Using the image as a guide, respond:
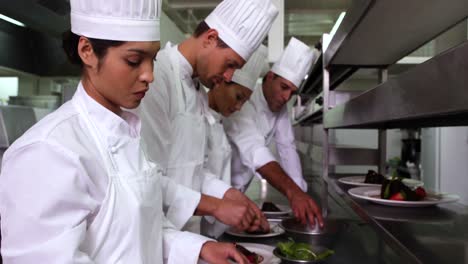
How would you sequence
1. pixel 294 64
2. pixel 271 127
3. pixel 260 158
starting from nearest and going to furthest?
1. pixel 260 158
2. pixel 294 64
3. pixel 271 127

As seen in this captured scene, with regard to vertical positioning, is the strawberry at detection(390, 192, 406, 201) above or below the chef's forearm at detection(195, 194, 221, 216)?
above

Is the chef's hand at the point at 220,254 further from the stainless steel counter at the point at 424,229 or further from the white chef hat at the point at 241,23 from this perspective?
the white chef hat at the point at 241,23

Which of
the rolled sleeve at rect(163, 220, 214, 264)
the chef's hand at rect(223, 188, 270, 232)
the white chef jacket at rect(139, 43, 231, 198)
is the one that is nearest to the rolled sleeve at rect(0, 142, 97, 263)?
the rolled sleeve at rect(163, 220, 214, 264)

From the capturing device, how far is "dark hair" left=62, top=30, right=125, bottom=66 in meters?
0.78

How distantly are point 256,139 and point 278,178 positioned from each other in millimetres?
297

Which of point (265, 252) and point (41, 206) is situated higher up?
point (41, 206)

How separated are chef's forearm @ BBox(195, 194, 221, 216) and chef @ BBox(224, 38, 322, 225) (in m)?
0.55

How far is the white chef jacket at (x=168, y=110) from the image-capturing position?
3.82 ft

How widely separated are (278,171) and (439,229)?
3.78ft

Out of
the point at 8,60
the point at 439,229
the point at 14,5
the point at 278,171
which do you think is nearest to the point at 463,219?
the point at 439,229

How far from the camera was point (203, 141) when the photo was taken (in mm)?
1453

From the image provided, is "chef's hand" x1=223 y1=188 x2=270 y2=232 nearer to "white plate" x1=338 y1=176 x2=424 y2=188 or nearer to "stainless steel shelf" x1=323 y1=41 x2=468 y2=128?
"white plate" x1=338 y1=176 x2=424 y2=188

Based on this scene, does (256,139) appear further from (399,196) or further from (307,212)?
(399,196)

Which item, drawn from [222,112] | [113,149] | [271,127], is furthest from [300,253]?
[271,127]
